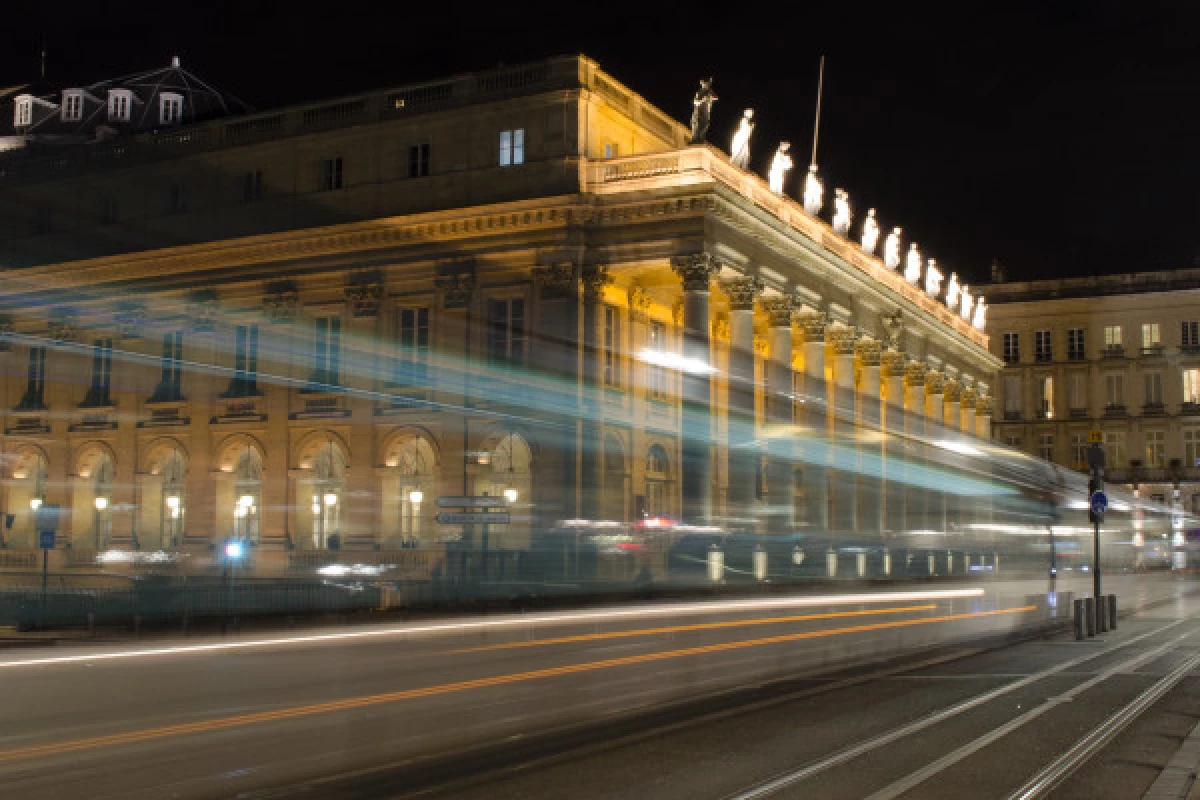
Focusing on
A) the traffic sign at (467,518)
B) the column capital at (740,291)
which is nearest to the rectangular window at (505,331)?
the column capital at (740,291)

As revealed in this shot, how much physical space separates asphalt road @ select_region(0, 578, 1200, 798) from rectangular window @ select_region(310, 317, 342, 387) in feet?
101

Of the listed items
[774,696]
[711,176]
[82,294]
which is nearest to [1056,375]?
[711,176]

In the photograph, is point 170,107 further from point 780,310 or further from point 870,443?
point 870,443

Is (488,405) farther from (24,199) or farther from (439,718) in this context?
(439,718)

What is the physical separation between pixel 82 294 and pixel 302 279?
11996mm

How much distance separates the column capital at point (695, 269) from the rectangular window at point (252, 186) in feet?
64.4

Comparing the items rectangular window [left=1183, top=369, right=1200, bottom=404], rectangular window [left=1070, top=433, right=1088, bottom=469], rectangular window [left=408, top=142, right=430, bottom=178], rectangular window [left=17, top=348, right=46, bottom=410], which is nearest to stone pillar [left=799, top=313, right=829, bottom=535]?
rectangular window [left=408, top=142, right=430, bottom=178]

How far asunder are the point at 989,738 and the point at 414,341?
140 ft

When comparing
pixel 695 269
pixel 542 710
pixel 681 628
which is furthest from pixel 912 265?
pixel 542 710

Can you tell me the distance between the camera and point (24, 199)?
6544 cm

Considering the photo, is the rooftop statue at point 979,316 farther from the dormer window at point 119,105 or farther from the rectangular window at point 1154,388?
the dormer window at point 119,105

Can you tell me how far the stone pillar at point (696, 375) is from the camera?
48781 mm

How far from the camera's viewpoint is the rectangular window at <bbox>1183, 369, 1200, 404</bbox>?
333 ft

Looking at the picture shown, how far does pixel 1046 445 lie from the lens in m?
106
